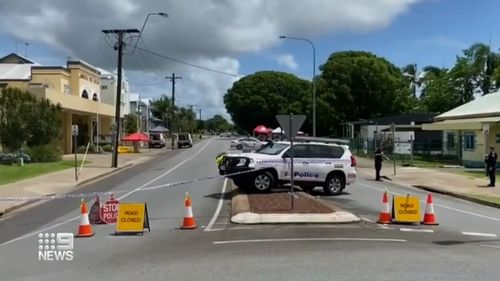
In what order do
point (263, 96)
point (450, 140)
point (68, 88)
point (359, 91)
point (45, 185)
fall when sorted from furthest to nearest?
point (263, 96), point (359, 91), point (68, 88), point (450, 140), point (45, 185)

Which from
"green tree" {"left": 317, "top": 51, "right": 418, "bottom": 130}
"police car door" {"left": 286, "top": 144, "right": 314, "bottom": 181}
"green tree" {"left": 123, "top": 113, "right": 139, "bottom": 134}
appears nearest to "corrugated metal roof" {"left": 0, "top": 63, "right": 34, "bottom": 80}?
"green tree" {"left": 123, "top": 113, "right": 139, "bottom": 134}

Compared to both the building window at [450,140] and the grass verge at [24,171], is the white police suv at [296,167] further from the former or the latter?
the building window at [450,140]

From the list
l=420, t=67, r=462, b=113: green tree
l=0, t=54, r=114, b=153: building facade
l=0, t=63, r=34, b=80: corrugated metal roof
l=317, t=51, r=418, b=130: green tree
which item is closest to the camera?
l=0, t=54, r=114, b=153: building facade

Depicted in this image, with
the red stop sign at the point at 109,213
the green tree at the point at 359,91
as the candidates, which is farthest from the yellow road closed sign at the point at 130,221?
the green tree at the point at 359,91

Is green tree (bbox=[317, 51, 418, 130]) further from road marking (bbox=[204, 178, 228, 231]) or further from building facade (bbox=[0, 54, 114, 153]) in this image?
road marking (bbox=[204, 178, 228, 231])

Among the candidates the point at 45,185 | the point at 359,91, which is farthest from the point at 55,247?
the point at 359,91

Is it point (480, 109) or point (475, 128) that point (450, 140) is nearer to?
point (480, 109)

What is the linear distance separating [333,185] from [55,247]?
13030 millimetres

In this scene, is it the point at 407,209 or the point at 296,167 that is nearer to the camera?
the point at 407,209

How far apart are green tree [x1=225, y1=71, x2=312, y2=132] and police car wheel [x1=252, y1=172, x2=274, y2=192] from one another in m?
99.2

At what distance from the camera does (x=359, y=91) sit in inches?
3381

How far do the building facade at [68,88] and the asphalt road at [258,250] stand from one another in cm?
3641

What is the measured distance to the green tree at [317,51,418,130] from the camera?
277 feet

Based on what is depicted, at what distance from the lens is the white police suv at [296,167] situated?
2127 centimetres
